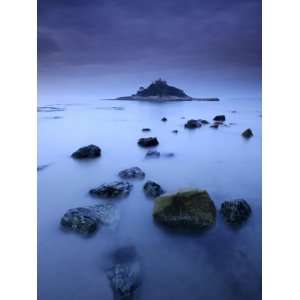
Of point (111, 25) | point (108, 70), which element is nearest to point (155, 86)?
point (108, 70)

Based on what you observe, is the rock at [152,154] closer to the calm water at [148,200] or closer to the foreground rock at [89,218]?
the calm water at [148,200]

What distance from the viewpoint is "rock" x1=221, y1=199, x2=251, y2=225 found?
1.70m

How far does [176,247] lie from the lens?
1.62 meters

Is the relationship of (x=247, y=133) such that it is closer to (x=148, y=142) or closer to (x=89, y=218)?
(x=148, y=142)

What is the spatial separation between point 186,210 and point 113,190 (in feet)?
1.41

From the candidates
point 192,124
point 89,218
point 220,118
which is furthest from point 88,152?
point 220,118

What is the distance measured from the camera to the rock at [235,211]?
1704 mm

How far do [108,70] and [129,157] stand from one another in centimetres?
53

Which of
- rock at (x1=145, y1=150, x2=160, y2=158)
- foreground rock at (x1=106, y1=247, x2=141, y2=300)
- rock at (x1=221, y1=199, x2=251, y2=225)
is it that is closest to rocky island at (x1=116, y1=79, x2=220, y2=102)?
rock at (x1=145, y1=150, x2=160, y2=158)

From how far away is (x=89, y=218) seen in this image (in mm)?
1678

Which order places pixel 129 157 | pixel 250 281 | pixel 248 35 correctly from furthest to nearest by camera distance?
pixel 129 157 → pixel 248 35 → pixel 250 281

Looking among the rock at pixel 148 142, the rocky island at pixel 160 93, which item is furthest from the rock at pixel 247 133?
the rock at pixel 148 142

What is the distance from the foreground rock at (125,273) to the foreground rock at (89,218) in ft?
0.57
